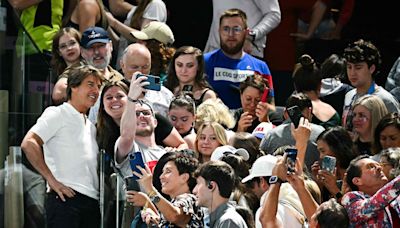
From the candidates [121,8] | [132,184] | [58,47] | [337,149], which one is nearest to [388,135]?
[337,149]

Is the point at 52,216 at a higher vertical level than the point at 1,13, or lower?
lower

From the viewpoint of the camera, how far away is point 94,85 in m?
12.3

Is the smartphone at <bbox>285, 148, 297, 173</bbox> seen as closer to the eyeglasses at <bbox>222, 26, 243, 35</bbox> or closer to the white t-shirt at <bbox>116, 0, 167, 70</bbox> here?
the eyeglasses at <bbox>222, 26, 243, 35</bbox>

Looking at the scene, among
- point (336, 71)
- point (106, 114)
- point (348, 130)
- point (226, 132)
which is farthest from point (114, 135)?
point (336, 71)

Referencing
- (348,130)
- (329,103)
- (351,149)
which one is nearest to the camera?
(351,149)

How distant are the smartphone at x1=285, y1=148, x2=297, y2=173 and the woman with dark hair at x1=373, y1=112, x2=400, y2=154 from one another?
208 cm

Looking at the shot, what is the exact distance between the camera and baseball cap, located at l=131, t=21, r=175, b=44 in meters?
14.9

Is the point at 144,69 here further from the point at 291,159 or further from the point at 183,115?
the point at 291,159

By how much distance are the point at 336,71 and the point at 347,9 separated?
2.12 meters

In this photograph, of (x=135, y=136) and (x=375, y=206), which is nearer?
(x=375, y=206)

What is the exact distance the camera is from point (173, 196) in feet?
37.9

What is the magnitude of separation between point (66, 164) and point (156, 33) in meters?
3.27

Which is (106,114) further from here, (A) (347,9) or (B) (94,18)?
(A) (347,9)

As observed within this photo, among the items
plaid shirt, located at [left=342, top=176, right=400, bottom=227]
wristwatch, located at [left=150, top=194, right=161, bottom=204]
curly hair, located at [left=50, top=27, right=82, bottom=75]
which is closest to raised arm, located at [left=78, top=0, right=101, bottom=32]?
curly hair, located at [left=50, top=27, right=82, bottom=75]
